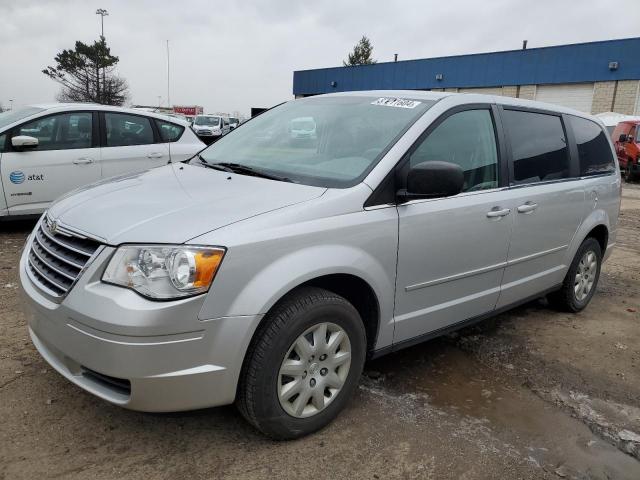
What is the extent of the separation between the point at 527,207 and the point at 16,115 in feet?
18.5

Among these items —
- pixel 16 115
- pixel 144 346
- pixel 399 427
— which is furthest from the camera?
pixel 16 115

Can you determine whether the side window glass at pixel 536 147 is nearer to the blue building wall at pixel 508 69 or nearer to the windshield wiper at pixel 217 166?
the windshield wiper at pixel 217 166

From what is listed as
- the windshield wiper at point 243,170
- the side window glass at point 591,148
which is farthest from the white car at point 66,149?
the side window glass at point 591,148

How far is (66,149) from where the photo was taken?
20.6 feet

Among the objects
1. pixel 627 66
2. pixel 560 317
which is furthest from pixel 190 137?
pixel 627 66

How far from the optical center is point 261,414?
244 cm

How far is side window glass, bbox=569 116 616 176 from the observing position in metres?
4.49

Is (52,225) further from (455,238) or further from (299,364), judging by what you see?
(455,238)

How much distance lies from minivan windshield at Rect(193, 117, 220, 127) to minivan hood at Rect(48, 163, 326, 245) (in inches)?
1074

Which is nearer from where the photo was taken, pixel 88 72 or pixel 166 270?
pixel 166 270

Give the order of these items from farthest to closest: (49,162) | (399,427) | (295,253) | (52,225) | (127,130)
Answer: (127,130), (49,162), (399,427), (52,225), (295,253)

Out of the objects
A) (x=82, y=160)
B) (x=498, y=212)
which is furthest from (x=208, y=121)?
(x=498, y=212)

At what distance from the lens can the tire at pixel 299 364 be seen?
2.38 m

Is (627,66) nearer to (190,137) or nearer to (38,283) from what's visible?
(190,137)
